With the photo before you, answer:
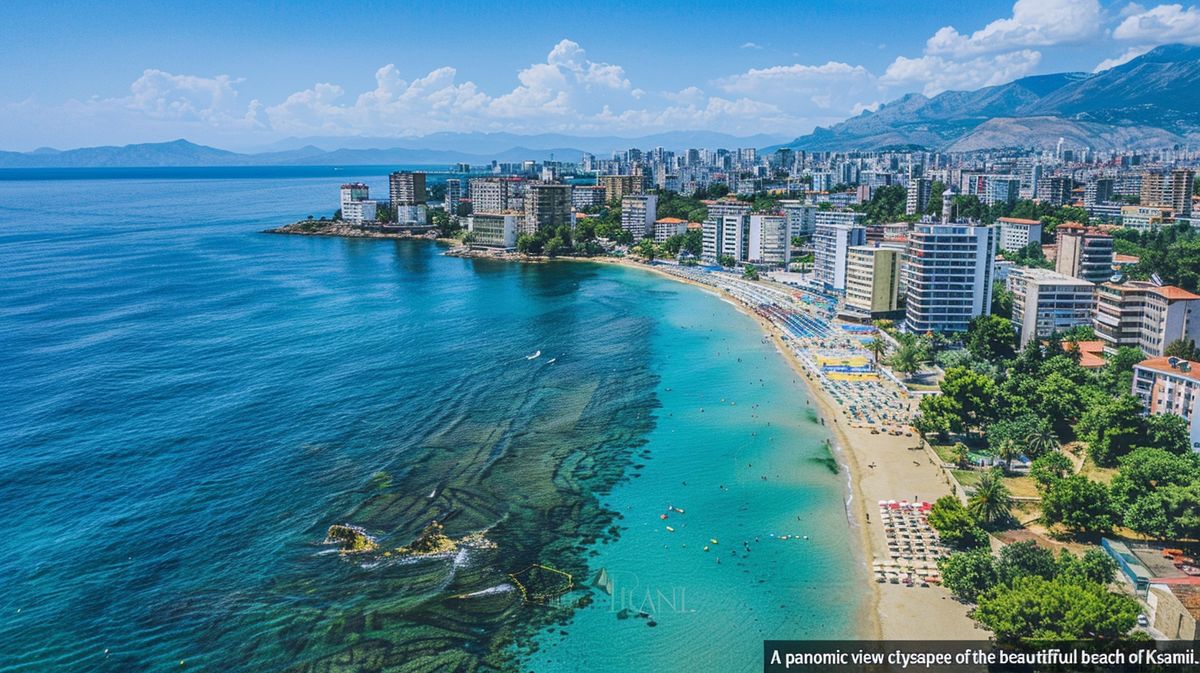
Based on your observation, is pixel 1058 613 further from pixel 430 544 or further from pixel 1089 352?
pixel 1089 352

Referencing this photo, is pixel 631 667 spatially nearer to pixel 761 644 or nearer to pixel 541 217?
pixel 761 644

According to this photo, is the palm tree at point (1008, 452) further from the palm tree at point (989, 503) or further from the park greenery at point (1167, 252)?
the park greenery at point (1167, 252)

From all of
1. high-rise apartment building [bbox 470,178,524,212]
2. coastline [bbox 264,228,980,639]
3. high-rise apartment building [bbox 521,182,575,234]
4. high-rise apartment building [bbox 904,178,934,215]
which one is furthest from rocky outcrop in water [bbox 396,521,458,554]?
high-rise apartment building [bbox 904,178,934,215]

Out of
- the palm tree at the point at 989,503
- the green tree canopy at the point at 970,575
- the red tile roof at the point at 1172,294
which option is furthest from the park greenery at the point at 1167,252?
the green tree canopy at the point at 970,575

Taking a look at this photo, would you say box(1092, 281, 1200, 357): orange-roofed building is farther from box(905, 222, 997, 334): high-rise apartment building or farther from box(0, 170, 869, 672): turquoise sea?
box(0, 170, 869, 672): turquoise sea

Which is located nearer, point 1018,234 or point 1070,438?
point 1070,438

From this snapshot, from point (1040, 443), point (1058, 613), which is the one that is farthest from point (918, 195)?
point (1058, 613)
